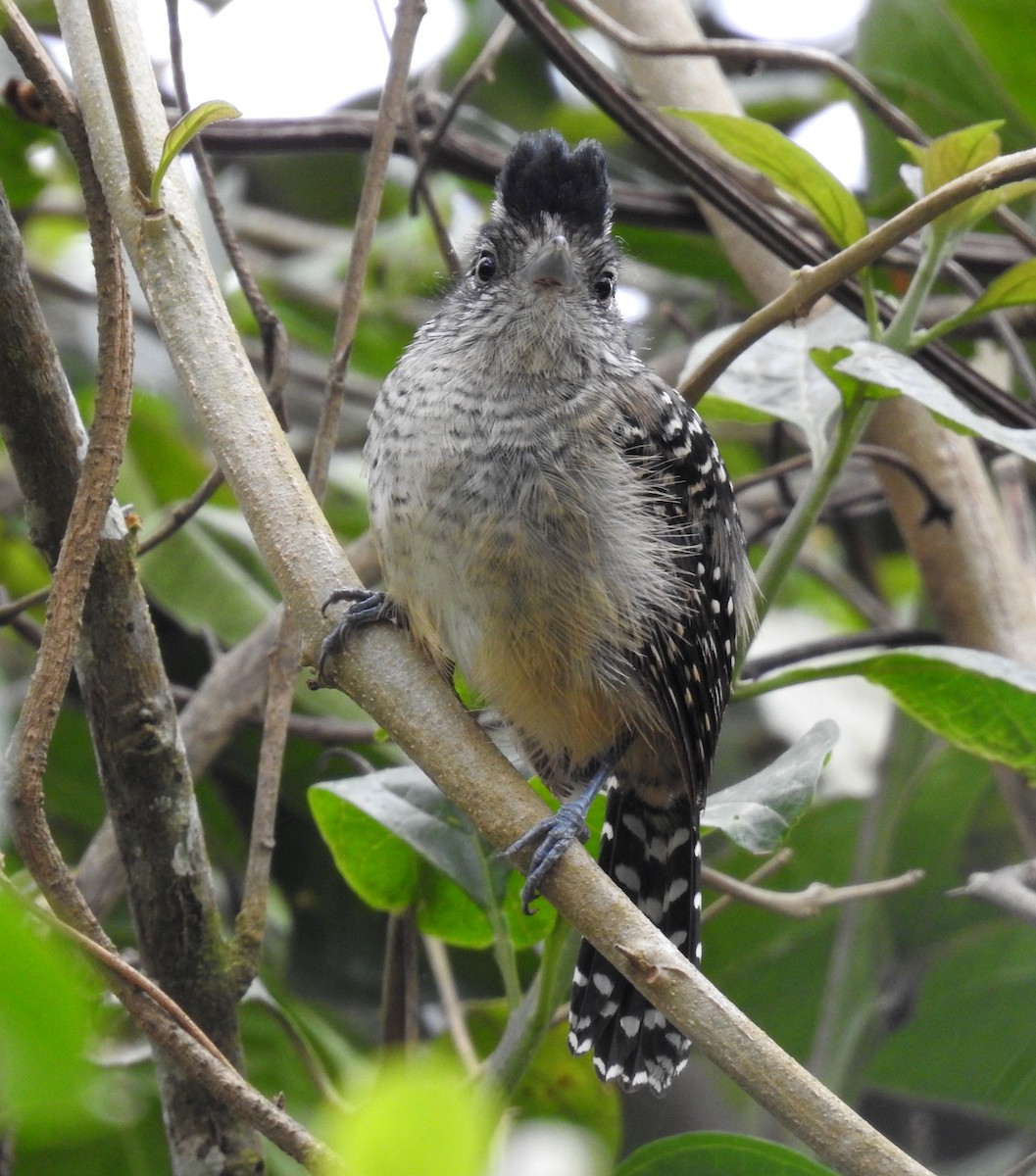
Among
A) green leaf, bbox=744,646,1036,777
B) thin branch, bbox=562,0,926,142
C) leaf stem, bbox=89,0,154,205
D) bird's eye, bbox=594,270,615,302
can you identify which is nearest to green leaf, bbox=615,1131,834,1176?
green leaf, bbox=744,646,1036,777

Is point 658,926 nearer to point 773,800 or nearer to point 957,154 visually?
point 773,800

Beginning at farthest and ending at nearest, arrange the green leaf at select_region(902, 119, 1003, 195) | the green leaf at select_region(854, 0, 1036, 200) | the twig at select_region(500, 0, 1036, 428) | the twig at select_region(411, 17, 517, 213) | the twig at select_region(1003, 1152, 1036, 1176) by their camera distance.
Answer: the green leaf at select_region(854, 0, 1036, 200)
the twig at select_region(411, 17, 517, 213)
the twig at select_region(500, 0, 1036, 428)
the green leaf at select_region(902, 119, 1003, 195)
the twig at select_region(1003, 1152, 1036, 1176)

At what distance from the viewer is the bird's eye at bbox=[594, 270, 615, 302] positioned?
2.34m

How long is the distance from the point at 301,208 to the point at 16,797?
3.03 metres

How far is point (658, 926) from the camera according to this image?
2252mm

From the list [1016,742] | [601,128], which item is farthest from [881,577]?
[1016,742]

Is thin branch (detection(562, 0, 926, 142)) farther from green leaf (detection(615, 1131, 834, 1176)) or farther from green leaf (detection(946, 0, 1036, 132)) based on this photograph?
green leaf (detection(615, 1131, 834, 1176))

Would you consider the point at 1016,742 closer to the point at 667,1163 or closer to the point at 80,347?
the point at 667,1163

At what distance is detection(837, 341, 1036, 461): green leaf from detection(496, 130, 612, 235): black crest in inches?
23.3

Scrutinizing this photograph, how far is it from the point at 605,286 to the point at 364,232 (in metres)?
0.61

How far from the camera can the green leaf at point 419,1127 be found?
470 mm

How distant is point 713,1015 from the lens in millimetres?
1090

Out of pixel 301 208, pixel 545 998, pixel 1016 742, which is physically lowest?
pixel 545 998

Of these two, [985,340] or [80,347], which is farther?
[80,347]
